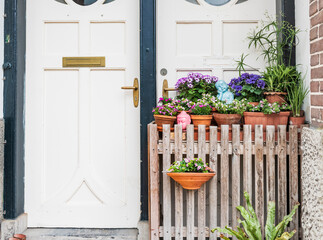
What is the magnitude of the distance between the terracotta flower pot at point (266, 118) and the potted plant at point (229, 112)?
6 centimetres

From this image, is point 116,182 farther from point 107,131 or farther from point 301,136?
point 301,136

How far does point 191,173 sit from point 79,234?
1186 mm

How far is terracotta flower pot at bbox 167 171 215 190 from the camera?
219cm

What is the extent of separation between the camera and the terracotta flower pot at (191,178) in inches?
86.2

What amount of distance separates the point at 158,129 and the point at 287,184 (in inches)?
39.7

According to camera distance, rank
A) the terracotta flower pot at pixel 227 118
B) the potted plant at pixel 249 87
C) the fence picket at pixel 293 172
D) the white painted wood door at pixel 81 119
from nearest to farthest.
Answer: the fence picket at pixel 293 172
the terracotta flower pot at pixel 227 118
the potted plant at pixel 249 87
the white painted wood door at pixel 81 119

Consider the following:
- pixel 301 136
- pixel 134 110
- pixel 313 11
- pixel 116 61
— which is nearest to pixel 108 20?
pixel 116 61

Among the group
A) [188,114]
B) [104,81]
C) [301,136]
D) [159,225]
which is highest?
[104,81]

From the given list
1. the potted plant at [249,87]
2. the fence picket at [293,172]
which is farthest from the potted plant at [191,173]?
the potted plant at [249,87]

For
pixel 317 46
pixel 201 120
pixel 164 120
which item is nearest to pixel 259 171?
pixel 201 120

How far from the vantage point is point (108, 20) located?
2.85 meters

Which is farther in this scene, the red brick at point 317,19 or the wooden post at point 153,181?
the wooden post at point 153,181

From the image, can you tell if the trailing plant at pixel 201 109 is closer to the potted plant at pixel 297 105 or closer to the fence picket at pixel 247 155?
the fence picket at pixel 247 155

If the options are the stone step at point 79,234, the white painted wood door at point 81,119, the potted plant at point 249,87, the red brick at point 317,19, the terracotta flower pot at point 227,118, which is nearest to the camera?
the red brick at point 317,19
